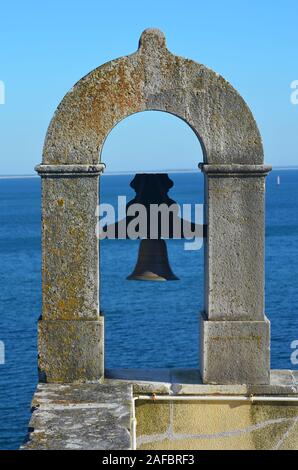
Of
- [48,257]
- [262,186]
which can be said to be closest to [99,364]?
[48,257]

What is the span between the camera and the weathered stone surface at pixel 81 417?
5.18m

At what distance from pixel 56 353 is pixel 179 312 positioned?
2690 centimetres

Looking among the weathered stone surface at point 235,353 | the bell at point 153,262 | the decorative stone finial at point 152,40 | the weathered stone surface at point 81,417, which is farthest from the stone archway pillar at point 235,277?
the decorative stone finial at point 152,40

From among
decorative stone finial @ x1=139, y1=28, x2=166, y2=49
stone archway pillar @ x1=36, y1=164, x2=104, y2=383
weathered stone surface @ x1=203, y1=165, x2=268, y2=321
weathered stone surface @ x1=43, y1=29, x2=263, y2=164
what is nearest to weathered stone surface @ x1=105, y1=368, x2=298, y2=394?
stone archway pillar @ x1=36, y1=164, x2=104, y2=383

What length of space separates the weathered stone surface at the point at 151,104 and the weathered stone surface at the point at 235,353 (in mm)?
1189

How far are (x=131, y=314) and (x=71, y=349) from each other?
1020 inches

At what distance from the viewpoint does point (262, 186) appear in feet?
21.0

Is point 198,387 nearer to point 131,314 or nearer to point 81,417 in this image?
point 81,417

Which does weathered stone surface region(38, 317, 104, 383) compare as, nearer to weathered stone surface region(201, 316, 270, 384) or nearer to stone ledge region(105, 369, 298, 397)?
stone ledge region(105, 369, 298, 397)

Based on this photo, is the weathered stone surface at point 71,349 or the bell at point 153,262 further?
the bell at point 153,262

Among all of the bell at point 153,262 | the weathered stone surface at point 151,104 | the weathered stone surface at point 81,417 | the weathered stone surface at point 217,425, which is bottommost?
the weathered stone surface at point 217,425

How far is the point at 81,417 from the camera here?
566 cm

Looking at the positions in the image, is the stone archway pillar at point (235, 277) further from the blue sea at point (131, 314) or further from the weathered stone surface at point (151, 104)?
the blue sea at point (131, 314)

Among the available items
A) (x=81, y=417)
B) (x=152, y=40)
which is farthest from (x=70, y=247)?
(x=152, y=40)
